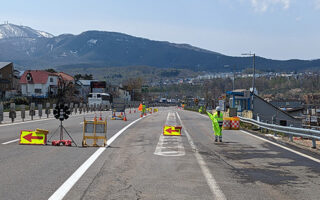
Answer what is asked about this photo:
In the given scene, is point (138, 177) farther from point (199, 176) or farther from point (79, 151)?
point (79, 151)

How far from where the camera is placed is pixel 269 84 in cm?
19900

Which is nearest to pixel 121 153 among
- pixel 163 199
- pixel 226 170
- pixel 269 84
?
pixel 226 170

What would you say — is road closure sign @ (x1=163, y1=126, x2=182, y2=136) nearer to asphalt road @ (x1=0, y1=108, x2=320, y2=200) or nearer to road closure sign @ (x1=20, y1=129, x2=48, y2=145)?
asphalt road @ (x1=0, y1=108, x2=320, y2=200)

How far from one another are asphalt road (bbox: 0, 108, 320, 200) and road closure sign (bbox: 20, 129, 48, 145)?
2.44 feet

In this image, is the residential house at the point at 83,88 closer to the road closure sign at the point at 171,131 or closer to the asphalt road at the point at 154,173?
the road closure sign at the point at 171,131

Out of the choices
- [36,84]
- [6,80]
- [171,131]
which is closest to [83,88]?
[36,84]

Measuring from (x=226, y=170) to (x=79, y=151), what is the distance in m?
5.44

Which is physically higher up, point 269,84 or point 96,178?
point 269,84

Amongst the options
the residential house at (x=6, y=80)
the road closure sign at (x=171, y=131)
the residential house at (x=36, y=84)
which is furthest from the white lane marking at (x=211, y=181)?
the residential house at (x=36, y=84)

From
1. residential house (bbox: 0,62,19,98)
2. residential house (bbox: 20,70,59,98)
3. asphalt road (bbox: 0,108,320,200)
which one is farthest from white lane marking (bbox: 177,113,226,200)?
residential house (bbox: 20,70,59,98)

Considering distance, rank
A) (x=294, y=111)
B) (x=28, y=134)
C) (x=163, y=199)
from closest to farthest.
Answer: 1. (x=163, y=199)
2. (x=28, y=134)
3. (x=294, y=111)

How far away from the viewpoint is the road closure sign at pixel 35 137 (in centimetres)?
1611

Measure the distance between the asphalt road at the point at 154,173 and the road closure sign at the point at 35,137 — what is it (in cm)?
74

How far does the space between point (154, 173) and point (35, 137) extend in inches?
291
